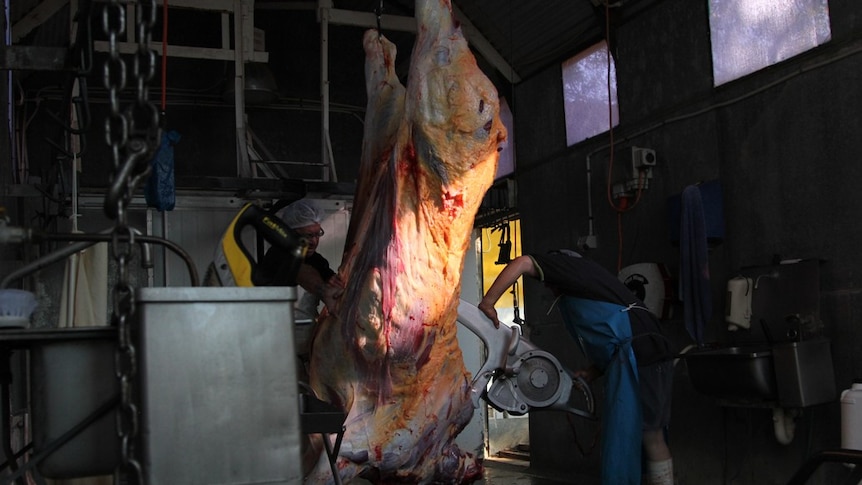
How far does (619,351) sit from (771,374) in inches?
36.4

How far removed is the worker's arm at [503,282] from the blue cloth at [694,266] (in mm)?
1393

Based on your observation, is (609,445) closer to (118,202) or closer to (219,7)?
(118,202)

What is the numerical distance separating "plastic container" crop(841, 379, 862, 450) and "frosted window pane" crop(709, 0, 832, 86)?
84.8 inches

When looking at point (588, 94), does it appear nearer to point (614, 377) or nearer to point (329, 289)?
point (614, 377)

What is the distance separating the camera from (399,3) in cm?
907

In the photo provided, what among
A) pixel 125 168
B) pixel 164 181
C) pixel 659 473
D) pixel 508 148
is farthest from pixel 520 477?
pixel 125 168

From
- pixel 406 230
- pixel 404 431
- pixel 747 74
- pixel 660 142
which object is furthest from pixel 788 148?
pixel 404 431

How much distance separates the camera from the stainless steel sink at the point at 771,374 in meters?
4.72

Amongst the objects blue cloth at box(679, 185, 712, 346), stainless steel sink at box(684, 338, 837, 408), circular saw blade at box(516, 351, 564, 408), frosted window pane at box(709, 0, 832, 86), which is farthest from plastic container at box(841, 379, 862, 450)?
frosted window pane at box(709, 0, 832, 86)

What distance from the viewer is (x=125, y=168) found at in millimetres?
1608

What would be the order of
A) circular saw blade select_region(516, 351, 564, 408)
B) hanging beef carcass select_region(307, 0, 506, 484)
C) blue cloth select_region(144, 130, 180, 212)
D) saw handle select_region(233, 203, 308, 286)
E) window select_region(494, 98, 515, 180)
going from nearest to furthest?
saw handle select_region(233, 203, 308, 286) < hanging beef carcass select_region(307, 0, 506, 484) < circular saw blade select_region(516, 351, 564, 408) < blue cloth select_region(144, 130, 180, 212) < window select_region(494, 98, 515, 180)

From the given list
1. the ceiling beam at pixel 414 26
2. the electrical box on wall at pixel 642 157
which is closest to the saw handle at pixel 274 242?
the electrical box on wall at pixel 642 157

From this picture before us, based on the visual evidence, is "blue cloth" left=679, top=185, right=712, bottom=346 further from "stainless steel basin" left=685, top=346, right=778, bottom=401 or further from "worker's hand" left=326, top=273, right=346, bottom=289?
"worker's hand" left=326, top=273, right=346, bottom=289

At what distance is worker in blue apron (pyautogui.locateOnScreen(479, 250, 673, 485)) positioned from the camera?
4707 millimetres
